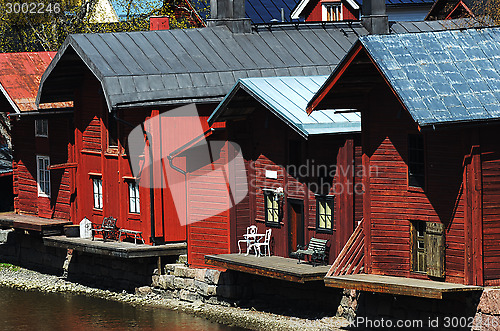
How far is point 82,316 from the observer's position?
33.5 m

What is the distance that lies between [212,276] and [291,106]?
5.63m

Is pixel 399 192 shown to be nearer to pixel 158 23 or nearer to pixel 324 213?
pixel 324 213

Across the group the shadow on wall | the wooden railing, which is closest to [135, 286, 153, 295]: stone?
the wooden railing

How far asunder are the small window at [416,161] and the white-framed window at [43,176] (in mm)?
16788

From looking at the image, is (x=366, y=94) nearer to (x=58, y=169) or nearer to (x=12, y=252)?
(x=58, y=169)

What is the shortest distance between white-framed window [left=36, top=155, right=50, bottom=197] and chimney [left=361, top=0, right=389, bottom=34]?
11.4 meters

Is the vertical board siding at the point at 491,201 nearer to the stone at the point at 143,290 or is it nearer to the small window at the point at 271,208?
the small window at the point at 271,208

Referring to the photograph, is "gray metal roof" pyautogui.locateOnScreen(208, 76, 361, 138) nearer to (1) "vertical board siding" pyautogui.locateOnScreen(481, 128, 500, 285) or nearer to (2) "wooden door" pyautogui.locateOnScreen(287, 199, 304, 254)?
(2) "wooden door" pyautogui.locateOnScreen(287, 199, 304, 254)

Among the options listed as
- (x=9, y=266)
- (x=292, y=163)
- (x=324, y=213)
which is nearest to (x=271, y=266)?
(x=324, y=213)

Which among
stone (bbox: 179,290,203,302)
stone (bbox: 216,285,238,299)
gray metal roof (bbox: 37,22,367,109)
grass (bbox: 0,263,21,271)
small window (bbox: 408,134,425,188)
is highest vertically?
gray metal roof (bbox: 37,22,367,109)

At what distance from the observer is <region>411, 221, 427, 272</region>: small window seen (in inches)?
1080

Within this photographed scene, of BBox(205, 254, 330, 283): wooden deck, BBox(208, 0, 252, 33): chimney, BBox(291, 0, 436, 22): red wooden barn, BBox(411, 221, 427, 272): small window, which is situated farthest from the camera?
BBox(291, 0, 436, 22): red wooden barn

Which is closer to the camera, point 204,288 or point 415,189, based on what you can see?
point 415,189

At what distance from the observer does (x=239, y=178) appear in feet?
109
